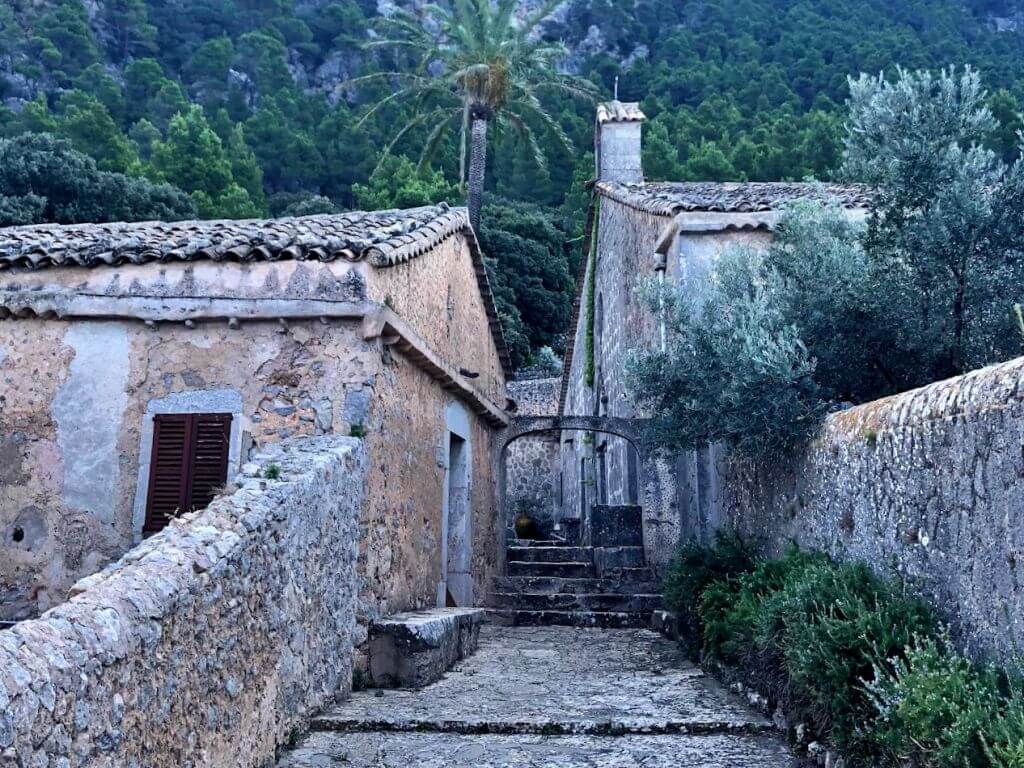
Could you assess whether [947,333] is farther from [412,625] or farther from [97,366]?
[97,366]

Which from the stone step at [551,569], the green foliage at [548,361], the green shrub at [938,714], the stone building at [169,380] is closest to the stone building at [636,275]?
the stone step at [551,569]

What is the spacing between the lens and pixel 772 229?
10.2 meters

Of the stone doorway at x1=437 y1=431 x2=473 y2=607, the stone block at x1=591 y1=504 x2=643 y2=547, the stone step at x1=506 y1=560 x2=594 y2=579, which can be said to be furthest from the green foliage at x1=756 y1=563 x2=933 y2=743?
the stone step at x1=506 y1=560 x2=594 y2=579

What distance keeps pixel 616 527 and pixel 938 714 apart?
10.0 metres

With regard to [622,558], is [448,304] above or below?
above

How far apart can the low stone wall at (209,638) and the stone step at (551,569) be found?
7522 mm

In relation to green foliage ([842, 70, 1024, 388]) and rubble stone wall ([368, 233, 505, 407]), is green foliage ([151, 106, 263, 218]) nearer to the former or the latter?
rubble stone wall ([368, 233, 505, 407])

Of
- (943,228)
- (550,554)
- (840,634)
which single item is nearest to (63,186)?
(550,554)

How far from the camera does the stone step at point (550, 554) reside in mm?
14484

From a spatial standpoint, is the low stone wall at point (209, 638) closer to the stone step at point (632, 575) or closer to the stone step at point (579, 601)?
the stone step at point (579, 601)

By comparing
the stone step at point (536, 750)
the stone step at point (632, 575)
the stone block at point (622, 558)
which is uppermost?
the stone block at point (622, 558)

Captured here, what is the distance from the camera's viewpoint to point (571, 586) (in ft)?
42.1

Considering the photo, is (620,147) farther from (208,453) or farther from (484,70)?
(208,453)

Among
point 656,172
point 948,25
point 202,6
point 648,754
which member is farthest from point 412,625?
point 202,6
